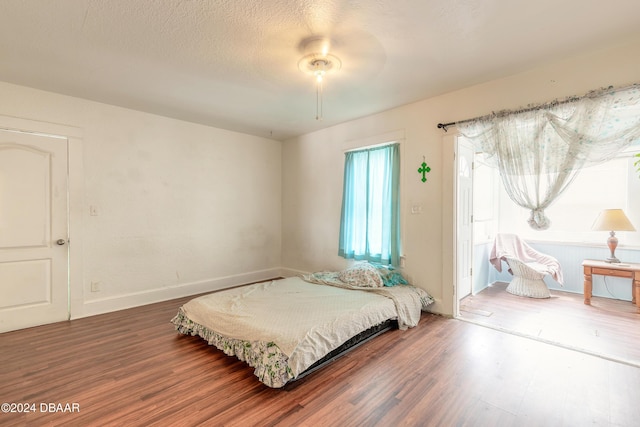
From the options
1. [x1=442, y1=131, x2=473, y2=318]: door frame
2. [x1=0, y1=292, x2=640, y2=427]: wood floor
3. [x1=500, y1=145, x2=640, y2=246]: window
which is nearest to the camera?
[x1=0, y1=292, x2=640, y2=427]: wood floor

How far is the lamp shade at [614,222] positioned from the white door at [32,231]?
22.3ft

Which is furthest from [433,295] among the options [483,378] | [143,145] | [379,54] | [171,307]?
[143,145]

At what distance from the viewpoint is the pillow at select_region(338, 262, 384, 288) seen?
343 cm

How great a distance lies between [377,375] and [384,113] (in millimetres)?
3109

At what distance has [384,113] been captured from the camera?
3.88m

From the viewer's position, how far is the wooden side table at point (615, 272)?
3.54m

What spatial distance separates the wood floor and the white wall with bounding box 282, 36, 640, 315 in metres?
1.07

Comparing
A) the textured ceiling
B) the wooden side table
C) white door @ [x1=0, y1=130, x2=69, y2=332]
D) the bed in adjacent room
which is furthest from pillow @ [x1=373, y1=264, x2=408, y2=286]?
white door @ [x1=0, y1=130, x2=69, y2=332]

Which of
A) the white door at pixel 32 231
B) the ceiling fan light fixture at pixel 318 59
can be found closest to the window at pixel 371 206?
the ceiling fan light fixture at pixel 318 59

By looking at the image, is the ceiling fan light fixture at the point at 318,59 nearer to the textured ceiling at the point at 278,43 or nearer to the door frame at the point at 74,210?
the textured ceiling at the point at 278,43

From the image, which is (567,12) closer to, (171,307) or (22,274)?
(171,307)

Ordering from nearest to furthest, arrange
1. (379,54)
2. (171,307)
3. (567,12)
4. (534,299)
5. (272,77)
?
(567,12), (379,54), (272,77), (171,307), (534,299)

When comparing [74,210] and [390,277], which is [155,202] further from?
[390,277]

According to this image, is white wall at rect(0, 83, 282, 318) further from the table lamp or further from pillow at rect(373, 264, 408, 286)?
the table lamp
